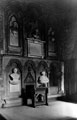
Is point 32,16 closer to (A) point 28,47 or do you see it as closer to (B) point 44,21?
(B) point 44,21

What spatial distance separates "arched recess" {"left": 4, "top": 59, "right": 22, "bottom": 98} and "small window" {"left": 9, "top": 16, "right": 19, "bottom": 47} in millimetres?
684

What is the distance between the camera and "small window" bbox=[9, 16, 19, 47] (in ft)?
18.4

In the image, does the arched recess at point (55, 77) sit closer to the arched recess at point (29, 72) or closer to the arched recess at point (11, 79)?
the arched recess at point (29, 72)

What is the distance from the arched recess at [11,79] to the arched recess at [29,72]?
0.21 m

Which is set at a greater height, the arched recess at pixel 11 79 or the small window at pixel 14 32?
the small window at pixel 14 32

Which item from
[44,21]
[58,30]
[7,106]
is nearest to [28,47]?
[44,21]

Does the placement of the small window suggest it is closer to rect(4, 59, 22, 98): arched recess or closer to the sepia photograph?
the sepia photograph

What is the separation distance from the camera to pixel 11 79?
5.45 m

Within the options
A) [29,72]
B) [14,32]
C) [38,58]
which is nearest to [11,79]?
[29,72]

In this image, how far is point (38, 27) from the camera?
631cm

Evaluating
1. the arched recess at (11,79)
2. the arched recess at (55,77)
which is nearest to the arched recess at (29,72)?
the arched recess at (11,79)

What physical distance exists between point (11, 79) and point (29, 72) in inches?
32.1

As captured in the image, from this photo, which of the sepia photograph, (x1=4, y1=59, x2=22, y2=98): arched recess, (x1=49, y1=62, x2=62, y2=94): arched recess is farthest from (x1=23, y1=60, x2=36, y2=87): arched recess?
(x1=49, y1=62, x2=62, y2=94): arched recess

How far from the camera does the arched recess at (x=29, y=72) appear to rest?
5.82m
